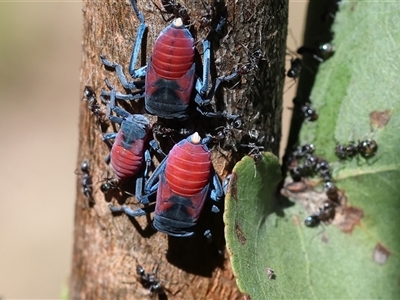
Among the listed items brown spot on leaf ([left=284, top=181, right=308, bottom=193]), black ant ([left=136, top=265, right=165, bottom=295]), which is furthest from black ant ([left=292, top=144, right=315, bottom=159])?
black ant ([left=136, top=265, right=165, bottom=295])

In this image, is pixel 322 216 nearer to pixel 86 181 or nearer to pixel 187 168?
pixel 187 168

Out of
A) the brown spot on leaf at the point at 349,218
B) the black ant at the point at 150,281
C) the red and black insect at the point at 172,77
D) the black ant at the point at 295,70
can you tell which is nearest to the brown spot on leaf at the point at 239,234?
the red and black insect at the point at 172,77

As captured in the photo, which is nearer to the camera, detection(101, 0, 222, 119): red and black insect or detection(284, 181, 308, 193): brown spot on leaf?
detection(101, 0, 222, 119): red and black insect

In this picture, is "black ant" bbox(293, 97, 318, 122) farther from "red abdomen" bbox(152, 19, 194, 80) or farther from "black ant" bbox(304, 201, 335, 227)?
"red abdomen" bbox(152, 19, 194, 80)

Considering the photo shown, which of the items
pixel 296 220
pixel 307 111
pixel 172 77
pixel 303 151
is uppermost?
pixel 172 77

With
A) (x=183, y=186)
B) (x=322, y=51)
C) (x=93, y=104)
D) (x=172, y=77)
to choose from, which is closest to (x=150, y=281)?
(x=183, y=186)

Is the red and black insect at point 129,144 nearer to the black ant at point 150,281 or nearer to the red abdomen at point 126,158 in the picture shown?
the red abdomen at point 126,158
